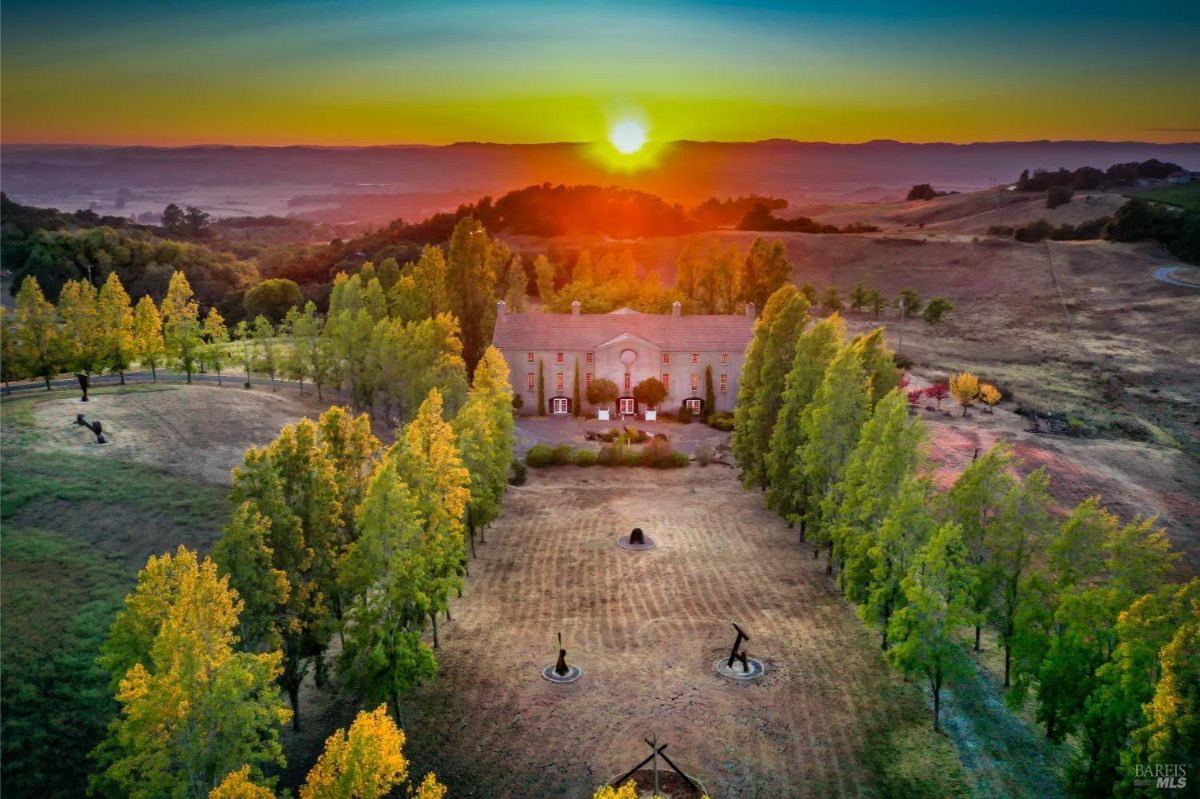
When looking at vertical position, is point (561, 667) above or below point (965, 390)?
below

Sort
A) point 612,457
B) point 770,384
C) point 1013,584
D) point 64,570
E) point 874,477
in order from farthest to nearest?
point 612,457
point 770,384
point 64,570
point 874,477
point 1013,584

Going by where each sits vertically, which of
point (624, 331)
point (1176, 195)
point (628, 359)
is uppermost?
point (1176, 195)

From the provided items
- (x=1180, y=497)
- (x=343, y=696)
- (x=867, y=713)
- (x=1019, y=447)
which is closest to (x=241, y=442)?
(x=343, y=696)

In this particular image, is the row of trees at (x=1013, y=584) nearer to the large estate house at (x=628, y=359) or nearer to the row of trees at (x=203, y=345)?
the row of trees at (x=203, y=345)

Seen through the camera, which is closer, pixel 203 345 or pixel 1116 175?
pixel 203 345

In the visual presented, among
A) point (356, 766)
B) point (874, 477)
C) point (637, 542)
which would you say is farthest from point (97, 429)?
point (874, 477)

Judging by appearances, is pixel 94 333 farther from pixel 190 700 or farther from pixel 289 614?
pixel 190 700

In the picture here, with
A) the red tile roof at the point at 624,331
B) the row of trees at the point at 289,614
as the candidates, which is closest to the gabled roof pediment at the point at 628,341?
the red tile roof at the point at 624,331
